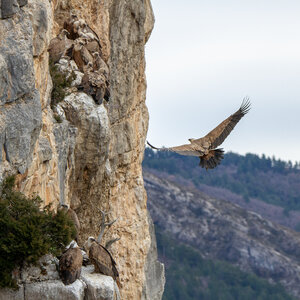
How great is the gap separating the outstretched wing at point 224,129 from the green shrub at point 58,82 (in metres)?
4.15

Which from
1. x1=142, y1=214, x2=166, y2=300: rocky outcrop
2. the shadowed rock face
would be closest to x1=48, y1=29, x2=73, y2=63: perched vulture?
x1=142, y1=214, x2=166, y2=300: rocky outcrop

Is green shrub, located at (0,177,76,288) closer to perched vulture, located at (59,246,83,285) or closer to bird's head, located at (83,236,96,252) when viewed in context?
perched vulture, located at (59,246,83,285)

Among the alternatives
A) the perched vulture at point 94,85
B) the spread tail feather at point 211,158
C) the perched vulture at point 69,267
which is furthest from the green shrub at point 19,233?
the spread tail feather at point 211,158

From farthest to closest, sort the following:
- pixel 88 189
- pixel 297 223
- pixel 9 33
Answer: pixel 297 223, pixel 88 189, pixel 9 33

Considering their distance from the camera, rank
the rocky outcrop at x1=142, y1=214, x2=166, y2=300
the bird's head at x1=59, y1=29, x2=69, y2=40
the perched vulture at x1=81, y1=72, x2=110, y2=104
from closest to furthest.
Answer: the perched vulture at x1=81, y1=72, x2=110, y2=104, the bird's head at x1=59, y1=29, x2=69, y2=40, the rocky outcrop at x1=142, y1=214, x2=166, y2=300

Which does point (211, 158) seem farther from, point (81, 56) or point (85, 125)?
point (81, 56)

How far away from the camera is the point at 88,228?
95.7 ft

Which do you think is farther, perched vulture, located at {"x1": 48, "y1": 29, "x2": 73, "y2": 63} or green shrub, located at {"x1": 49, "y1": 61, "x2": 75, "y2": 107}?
perched vulture, located at {"x1": 48, "y1": 29, "x2": 73, "y2": 63}

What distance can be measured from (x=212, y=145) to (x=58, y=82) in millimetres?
5051

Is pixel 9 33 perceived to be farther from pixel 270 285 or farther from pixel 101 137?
pixel 270 285

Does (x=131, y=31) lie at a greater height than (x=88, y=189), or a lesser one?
greater

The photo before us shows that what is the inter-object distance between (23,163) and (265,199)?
163 meters

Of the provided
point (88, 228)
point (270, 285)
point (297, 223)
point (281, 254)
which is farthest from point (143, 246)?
point (297, 223)

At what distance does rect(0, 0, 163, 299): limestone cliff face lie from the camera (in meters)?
20.5
